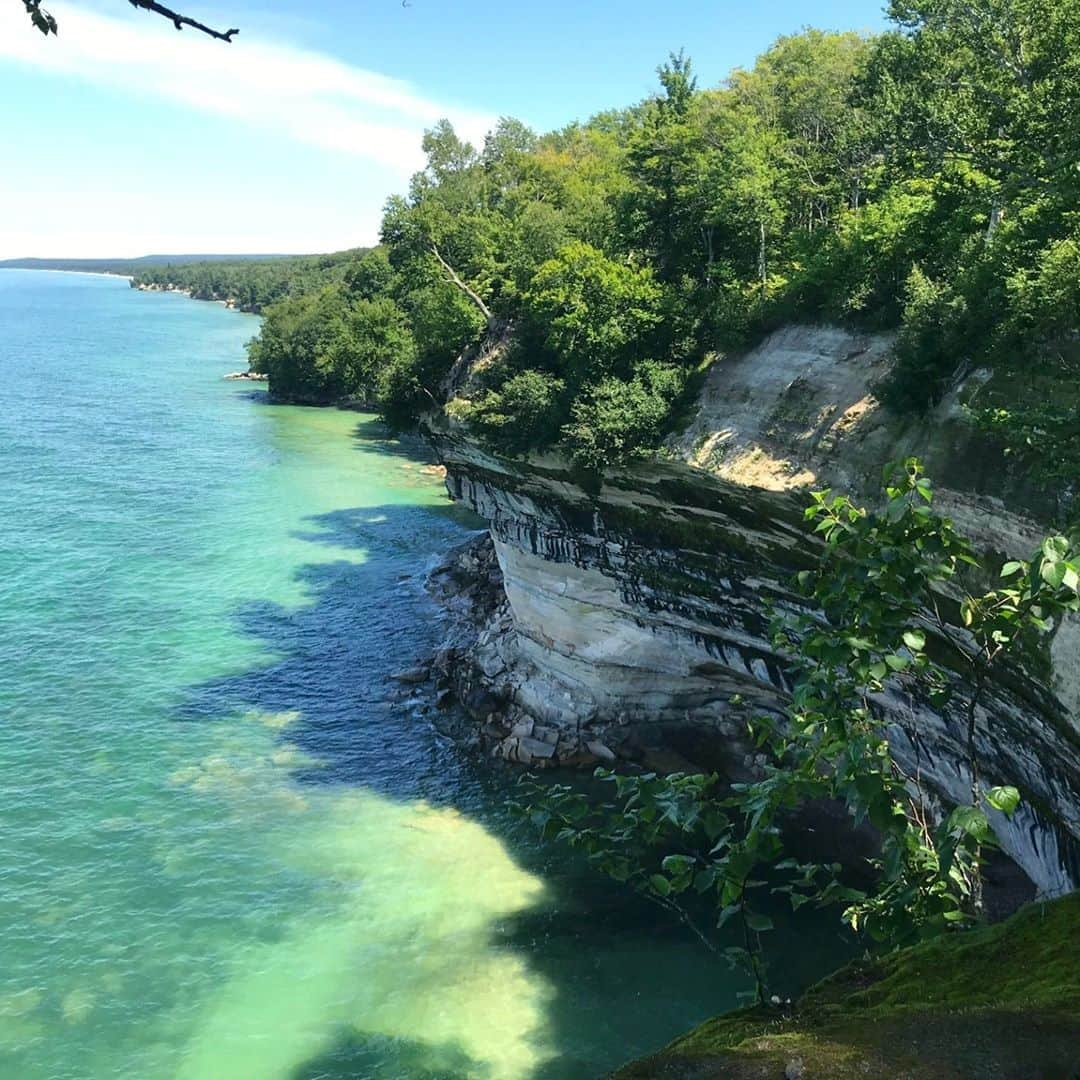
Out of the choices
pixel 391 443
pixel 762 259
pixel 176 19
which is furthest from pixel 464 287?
pixel 391 443

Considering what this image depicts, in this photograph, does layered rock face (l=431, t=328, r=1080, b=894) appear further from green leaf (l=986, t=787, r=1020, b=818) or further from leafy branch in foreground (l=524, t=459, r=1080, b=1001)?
green leaf (l=986, t=787, r=1020, b=818)

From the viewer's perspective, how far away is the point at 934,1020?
484cm

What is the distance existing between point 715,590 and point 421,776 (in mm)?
10249

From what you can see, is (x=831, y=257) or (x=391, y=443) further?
(x=391, y=443)

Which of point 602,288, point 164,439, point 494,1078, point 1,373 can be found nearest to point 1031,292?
point 602,288

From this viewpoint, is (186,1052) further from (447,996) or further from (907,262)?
(907,262)

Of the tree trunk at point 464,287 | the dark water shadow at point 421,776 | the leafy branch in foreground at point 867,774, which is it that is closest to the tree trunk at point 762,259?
the tree trunk at point 464,287

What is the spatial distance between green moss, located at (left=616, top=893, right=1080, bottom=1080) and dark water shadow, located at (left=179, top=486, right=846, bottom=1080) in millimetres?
9884

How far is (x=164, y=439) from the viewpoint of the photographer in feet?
216

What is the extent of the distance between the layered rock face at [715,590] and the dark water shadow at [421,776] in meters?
2.51

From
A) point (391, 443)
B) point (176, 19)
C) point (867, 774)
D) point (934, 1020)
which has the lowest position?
point (391, 443)

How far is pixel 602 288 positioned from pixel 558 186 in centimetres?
3093

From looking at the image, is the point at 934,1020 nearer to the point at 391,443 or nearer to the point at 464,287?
the point at 464,287

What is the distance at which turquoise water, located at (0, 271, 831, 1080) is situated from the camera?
1659 centimetres
